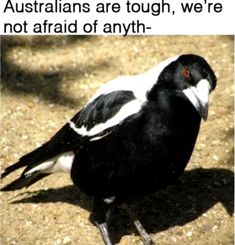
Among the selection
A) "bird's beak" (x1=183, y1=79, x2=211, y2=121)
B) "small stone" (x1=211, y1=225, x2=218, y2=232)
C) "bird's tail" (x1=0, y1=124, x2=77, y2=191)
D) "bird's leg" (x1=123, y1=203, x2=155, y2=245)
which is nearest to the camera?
"bird's beak" (x1=183, y1=79, x2=211, y2=121)

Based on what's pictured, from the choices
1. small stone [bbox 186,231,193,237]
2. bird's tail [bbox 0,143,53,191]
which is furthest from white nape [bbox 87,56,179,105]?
small stone [bbox 186,231,193,237]

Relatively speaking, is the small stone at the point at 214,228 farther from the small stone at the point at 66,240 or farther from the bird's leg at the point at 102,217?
the small stone at the point at 66,240

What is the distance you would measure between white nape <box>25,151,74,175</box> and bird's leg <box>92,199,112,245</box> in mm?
239

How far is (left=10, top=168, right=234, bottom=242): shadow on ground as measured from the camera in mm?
3814

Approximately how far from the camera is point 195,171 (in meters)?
4.20

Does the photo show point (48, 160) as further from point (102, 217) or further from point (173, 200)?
point (173, 200)

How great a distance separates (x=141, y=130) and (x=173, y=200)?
1.01 metres

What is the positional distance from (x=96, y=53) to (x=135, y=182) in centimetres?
222

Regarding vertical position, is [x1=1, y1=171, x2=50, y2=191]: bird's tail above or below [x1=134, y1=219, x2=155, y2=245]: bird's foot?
above

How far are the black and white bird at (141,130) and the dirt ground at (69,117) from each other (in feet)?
1.45

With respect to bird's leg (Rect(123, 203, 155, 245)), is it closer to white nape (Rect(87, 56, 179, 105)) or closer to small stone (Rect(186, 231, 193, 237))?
small stone (Rect(186, 231, 193, 237))

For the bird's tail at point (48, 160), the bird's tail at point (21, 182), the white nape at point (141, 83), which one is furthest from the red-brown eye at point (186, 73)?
the bird's tail at point (21, 182)

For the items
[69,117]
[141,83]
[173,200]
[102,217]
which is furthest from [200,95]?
[69,117]

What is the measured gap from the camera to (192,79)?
10.2 feet
